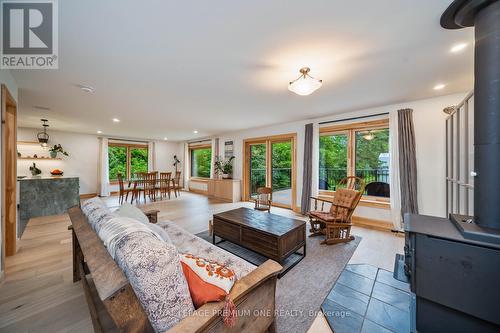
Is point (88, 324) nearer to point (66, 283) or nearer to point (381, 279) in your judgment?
point (66, 283)

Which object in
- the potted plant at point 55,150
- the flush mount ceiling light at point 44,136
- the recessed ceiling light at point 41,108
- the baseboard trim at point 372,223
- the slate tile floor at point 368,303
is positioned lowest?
the slate tile floor at point 368,303

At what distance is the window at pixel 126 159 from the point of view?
744 centimetres

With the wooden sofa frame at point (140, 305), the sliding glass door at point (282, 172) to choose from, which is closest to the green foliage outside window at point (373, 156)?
the sliding glass door at point (282, 172)

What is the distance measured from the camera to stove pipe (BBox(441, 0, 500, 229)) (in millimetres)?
1247

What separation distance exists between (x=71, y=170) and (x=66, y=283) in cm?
641

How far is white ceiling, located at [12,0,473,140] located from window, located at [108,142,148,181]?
4.05 meters

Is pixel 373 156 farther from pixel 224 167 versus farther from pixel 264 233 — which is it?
pixel 224 167

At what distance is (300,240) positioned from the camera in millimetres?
2527

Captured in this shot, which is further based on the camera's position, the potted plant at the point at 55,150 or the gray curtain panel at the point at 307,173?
the potted plant at the point at 55,150

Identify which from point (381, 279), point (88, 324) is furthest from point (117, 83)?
point (381, 279)

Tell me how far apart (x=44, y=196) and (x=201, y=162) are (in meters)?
4.91

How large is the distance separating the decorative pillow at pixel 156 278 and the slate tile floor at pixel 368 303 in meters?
1.38

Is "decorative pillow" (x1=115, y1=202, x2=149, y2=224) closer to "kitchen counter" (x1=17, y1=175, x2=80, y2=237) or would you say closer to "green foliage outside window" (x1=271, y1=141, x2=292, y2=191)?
"kitchen counter" (x1=17, y1=175, x2=80, y2=237)

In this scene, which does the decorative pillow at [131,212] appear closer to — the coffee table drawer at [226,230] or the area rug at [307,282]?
the coffee table drawer at [226,230]
